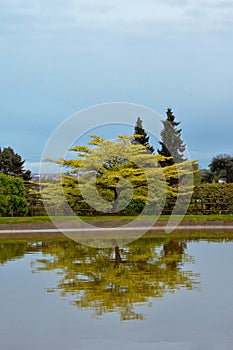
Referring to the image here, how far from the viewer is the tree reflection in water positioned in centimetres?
730

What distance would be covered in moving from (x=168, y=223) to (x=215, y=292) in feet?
42.1

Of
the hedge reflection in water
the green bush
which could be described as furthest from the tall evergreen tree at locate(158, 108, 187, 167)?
the hedge reflection in water

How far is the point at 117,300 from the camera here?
24.1 feet

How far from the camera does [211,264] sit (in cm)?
1059

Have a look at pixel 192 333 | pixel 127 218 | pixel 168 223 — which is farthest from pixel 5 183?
pixel 192 333

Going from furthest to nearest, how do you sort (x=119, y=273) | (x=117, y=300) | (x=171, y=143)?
(x=171, y=143) < (x=119, y=273) < (x=117, y=300)

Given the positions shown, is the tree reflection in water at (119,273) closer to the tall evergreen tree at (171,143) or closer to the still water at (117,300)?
the still water at (117,300)

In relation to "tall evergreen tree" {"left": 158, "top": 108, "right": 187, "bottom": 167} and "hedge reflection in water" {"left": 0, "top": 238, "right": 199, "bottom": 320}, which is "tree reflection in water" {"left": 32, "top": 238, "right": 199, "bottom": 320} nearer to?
"hedge reflection in water" {"left": 0, "top": 238, "right": 199, "bottom": 320}

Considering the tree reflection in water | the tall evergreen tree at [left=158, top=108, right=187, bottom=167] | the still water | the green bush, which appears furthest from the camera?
the tall evergreen tree at [left=158, top=108, right=187, bottom=167]

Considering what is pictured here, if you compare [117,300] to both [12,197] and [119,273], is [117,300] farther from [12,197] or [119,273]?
[12,197]

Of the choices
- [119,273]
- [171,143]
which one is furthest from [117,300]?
[171,143]

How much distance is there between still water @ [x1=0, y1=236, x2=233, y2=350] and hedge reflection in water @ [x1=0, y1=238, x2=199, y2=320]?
0.05 feet

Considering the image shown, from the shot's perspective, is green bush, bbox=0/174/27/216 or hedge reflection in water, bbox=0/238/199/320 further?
green bush, bbox=0/174/27/216

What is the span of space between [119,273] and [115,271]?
281 mm
